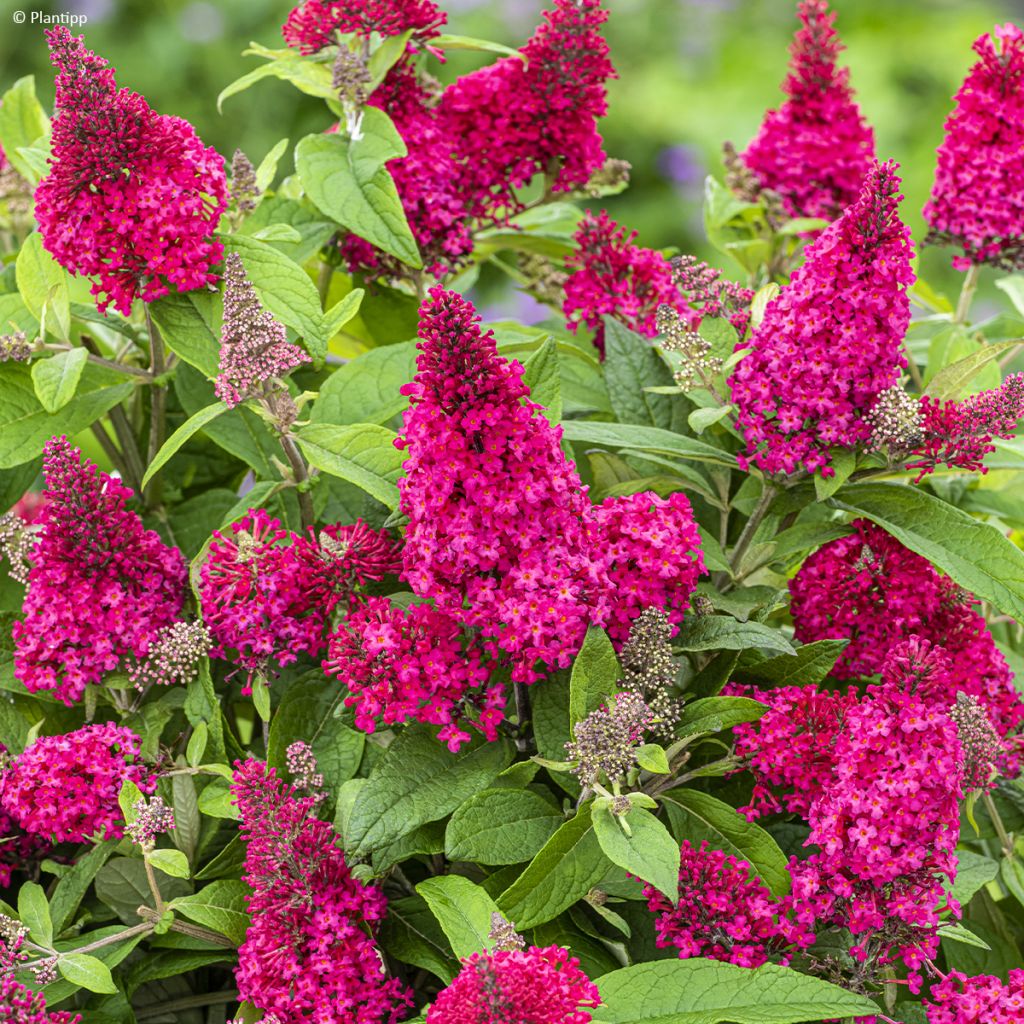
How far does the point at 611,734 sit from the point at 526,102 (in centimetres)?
76

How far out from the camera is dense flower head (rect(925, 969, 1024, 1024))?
1.00 m

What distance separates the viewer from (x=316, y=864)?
3.39ft

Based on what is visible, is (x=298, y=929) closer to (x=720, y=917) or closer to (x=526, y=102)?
(x=720, y=917)

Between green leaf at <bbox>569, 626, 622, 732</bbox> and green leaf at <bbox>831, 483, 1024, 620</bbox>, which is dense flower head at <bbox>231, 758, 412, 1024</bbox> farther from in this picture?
green leaf at <bbox>831, 483, 1024, 620</bbox>

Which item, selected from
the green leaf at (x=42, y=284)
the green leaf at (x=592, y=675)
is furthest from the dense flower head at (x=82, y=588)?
the green leaf at (x=592, y=675)

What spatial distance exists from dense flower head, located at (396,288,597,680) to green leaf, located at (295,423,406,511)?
113 mm

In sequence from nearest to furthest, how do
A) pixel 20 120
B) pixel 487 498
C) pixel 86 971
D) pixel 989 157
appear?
pixel 487 498
pixel 86 971
pixel 989 157
pixel 20 120

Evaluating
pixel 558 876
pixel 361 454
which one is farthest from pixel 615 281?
pixel 558 876

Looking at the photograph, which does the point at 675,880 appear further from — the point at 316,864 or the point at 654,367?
the point at 654,367

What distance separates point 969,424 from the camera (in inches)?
44.4

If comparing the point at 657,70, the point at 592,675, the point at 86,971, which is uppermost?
the point at 657,70

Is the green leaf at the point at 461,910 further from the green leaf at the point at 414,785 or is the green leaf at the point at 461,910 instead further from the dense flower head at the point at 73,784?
the dense flower head at the point at 73,784

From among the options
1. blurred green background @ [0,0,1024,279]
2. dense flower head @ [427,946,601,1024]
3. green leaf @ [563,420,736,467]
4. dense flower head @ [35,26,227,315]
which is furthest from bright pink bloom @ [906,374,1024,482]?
blurred green background @ [0,0,1024,279]

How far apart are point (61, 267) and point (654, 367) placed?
0.58 metres
